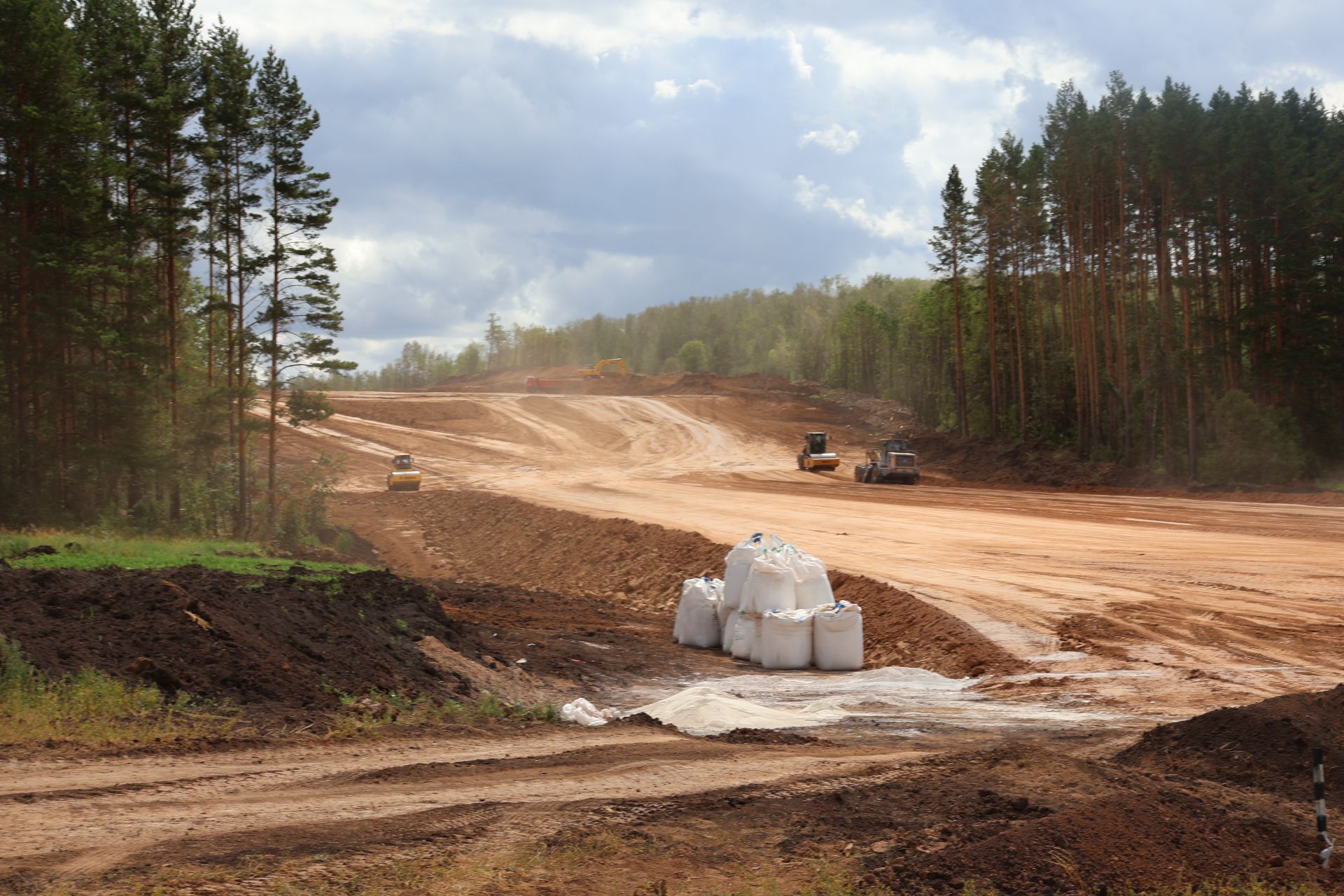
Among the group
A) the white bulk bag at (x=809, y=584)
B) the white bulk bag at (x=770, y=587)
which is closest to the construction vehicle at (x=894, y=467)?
the white bulk bag at (x=809, y=584)

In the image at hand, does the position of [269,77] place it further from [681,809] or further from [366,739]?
[681,809]

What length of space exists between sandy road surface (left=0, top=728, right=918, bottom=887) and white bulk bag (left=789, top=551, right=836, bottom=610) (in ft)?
19.3

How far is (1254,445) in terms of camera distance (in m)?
37.6

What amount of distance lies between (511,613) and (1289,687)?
37.1ft


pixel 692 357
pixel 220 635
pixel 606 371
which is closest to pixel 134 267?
pixel 220 635

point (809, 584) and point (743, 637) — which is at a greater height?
point (809, 584)

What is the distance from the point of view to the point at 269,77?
98.0 ft

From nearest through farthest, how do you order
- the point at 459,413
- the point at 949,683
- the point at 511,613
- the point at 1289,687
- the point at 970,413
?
the point at 1289,687, the point at 949,683, the point at 511,613, the point at 970,413, the point at 459,413

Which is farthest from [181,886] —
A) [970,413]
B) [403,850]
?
[970,413]

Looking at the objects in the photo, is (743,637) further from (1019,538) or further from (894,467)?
(894,467)

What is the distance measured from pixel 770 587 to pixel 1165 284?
3569cm

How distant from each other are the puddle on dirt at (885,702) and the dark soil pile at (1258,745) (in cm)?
227

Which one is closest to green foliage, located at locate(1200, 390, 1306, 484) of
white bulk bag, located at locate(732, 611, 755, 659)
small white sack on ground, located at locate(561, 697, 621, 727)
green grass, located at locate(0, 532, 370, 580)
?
white bulk bag, located at locate(732, 611, 755, 659)

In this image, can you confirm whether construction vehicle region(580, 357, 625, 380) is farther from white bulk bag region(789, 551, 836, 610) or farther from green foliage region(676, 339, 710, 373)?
white bulk bag region(789, 551, 836, 610)
